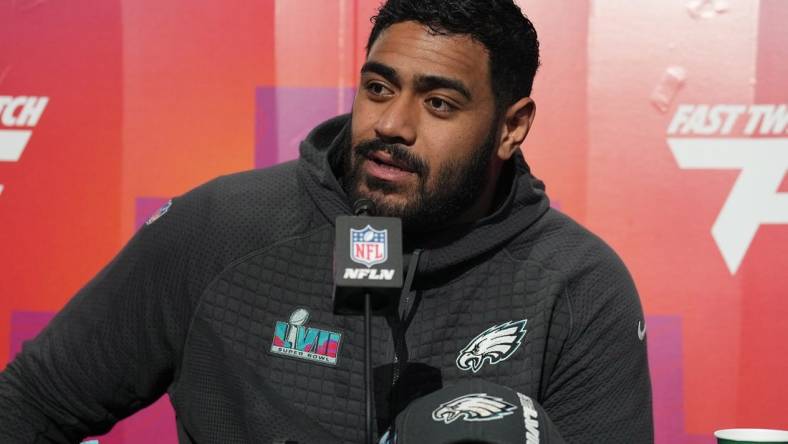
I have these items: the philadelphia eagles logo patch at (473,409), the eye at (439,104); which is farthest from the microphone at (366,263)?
the eye at (439,104)

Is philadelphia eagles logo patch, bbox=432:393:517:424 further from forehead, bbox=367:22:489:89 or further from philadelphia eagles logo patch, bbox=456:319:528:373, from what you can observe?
forehead, bbox=367:22:489:89

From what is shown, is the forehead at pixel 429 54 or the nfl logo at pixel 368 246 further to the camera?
the forehead at pixel 429 54

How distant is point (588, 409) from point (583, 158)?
29.3 inches

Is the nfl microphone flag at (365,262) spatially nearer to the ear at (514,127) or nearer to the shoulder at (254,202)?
the shoulder at (254,202)

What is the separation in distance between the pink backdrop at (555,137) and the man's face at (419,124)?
551 millimetres

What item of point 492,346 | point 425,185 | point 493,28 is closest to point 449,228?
point 425,185

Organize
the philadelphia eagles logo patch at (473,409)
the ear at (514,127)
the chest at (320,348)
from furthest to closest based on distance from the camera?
the ear at (514,127) < the chest at (320,348) < the philadelphia eagles logo patch at (473,409)

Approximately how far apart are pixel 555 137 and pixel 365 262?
1.20 m

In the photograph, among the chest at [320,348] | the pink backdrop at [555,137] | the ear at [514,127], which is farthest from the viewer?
the pink backdrop at [555,137]

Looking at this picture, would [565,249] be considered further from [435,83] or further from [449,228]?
[435,83]

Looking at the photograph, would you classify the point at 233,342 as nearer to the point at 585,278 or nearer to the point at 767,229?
the point at 585,278

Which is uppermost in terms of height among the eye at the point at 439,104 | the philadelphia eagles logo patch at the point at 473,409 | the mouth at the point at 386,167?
the eye at the point at 439,104

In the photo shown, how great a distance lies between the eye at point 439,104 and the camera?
1838 millimetres

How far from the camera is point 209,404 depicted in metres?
1.78
